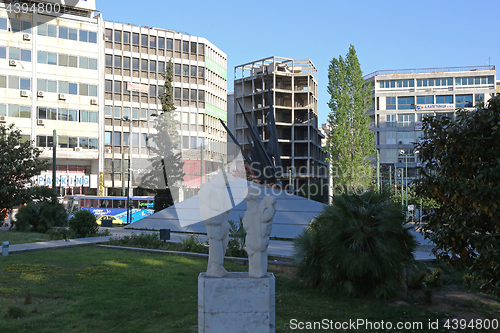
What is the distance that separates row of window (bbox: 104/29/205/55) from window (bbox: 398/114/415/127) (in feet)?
122

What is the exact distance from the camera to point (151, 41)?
6203 cm

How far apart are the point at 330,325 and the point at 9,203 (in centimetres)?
1351

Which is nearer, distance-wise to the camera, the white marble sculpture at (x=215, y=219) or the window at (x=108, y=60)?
the white marble sculpture at (x=215, y=219)

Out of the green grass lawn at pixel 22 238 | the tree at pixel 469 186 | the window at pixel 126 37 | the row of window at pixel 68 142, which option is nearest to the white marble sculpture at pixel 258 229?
the tree at pixel 469 186

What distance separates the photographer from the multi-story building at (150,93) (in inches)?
2288

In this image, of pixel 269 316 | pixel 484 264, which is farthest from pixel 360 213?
pixel 269 316

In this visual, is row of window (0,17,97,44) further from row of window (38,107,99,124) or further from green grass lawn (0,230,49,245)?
green grass lawn (0,230,49,245)

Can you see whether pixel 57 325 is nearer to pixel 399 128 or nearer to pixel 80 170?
pixel 80 170

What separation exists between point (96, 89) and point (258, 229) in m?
51.0

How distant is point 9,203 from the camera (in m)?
16.6

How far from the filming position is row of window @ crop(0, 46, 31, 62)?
48094mm

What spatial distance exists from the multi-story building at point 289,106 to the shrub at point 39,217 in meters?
41.4

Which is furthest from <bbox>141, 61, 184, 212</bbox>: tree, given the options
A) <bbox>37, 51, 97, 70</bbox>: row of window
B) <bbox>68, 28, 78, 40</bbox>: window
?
<bbox>68, 28, 78, 40</bbox>: window

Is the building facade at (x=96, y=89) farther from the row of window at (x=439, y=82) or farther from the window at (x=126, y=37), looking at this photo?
the row of window at (x=439, y=82)
